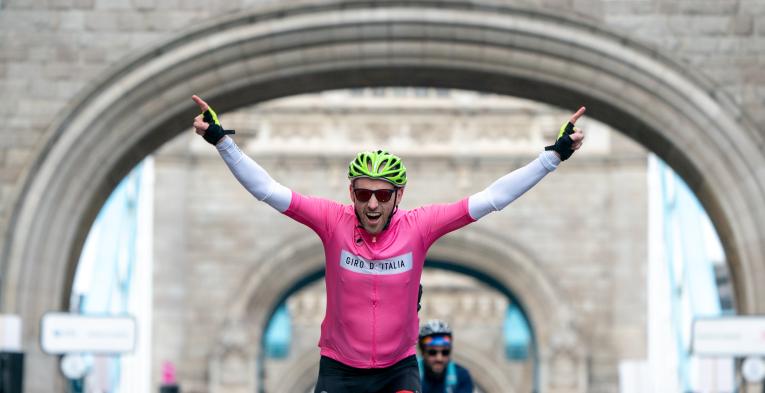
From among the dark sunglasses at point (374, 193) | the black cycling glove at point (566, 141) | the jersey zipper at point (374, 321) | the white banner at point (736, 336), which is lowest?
the jersey zipper at point (374, 321)

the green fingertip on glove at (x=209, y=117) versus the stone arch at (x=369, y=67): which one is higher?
the stone arch at (x=369, y=67)

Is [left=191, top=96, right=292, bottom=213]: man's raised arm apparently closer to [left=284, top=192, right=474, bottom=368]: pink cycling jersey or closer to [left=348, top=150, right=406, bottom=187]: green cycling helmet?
[left=284, top=192, right=474, bottom=368]: pink cycling jersey

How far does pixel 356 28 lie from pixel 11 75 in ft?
10.1

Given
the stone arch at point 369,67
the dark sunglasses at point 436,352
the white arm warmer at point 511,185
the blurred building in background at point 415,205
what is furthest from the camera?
the blurred building in background at point 415,205

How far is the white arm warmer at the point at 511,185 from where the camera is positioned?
6.88 metres

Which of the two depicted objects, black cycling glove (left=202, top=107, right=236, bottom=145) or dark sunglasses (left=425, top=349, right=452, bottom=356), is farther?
dark sunglasses (left=425, top=349, right=452, bottom=356)

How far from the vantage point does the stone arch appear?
50.4ft

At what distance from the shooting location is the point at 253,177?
6.88m

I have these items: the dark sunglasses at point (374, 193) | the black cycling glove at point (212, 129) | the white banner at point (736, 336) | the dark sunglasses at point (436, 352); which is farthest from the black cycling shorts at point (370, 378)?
the white banner at point (736, 336)

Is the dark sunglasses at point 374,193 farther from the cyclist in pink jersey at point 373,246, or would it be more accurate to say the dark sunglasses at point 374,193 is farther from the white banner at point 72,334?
the white banner at point 72,334

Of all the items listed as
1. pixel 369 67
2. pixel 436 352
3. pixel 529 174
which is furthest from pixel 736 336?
pixel 529 174

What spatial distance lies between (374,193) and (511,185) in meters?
0.57

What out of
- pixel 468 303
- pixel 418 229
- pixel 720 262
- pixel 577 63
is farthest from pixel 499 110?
pixel 418 229

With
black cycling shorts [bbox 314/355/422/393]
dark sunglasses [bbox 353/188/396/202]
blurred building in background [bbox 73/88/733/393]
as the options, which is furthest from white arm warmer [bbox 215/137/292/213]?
blurred building in background [bbox 73/88/733/393]
